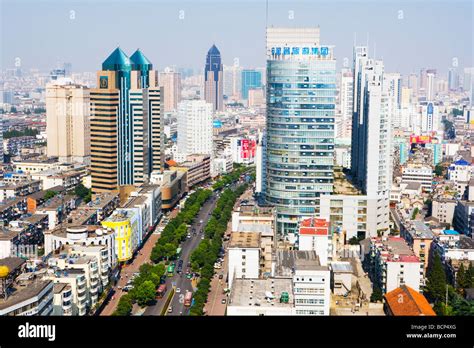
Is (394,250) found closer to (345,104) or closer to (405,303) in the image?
(405,303)

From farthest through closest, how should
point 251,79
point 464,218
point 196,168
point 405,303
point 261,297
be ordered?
point 251,79 < point 196,168 < point 464,218 < point 405,303 < point 261,297

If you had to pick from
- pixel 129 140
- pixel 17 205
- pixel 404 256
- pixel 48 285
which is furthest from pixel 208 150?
pixel 48 285

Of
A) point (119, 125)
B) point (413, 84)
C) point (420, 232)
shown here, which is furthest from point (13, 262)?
point (413, 84)

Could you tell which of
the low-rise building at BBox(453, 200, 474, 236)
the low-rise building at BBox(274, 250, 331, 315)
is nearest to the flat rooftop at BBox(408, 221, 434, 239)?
the low-rise building at BBox(453, 200, 474, 236)

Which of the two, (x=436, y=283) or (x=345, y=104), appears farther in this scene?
(x=345, y=104)

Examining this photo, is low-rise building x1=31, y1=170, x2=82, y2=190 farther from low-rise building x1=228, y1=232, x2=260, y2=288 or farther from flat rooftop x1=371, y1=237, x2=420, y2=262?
flat rooftop x1=371, y1=237, x2=420, y2=262
